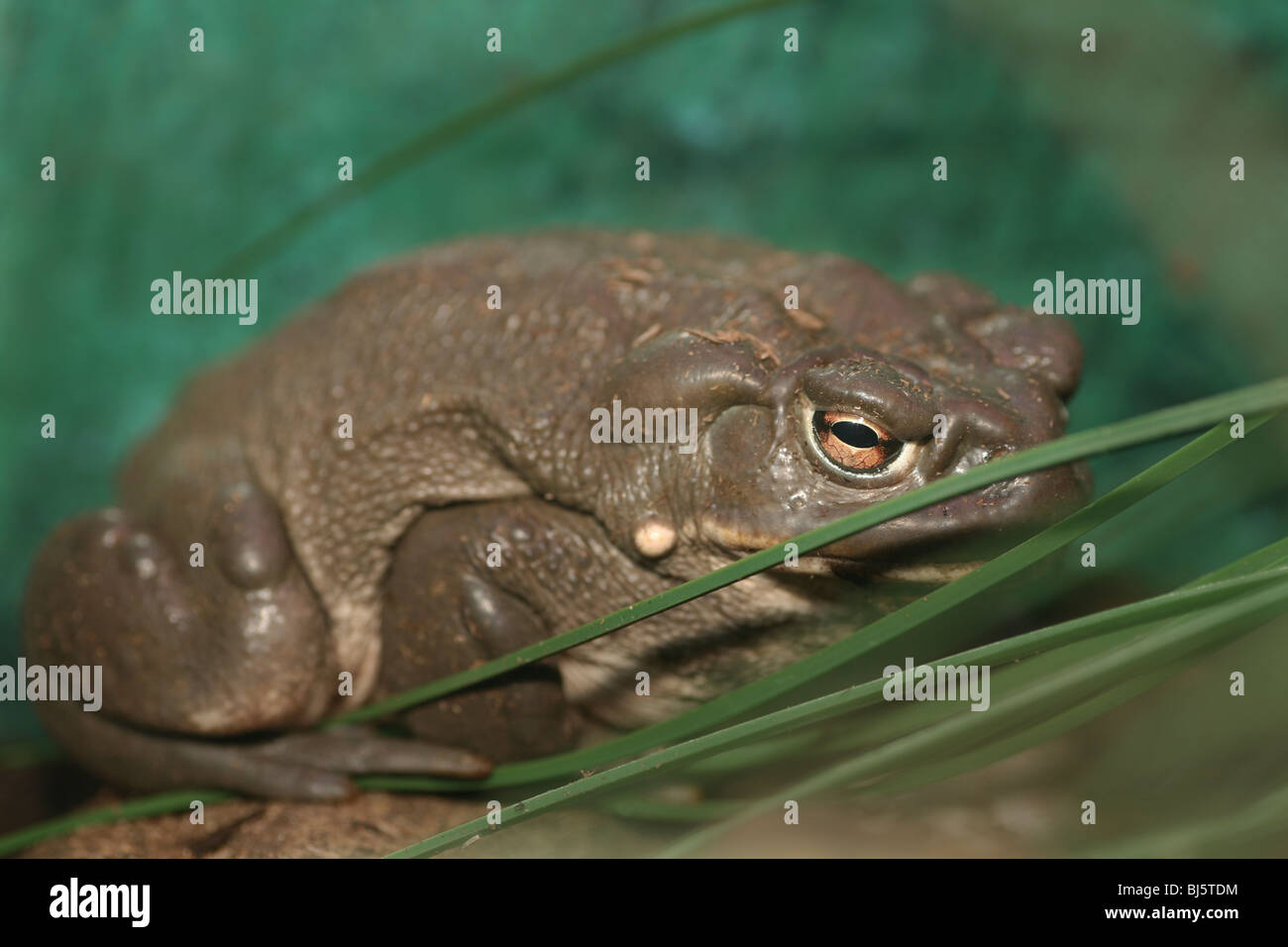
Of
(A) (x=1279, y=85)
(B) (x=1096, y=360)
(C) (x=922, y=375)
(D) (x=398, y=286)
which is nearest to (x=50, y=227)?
(D) (x=398, y=286)

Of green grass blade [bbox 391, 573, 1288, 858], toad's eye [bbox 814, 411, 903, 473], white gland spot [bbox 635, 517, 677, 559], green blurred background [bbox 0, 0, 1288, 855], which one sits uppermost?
green blurred background [bbox 0, 0, 1288, 855]

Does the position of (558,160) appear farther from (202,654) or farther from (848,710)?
(848,710)

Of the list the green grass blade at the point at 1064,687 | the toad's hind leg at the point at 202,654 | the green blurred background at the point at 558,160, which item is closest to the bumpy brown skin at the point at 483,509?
the toad's hind leg at the point at 202,654

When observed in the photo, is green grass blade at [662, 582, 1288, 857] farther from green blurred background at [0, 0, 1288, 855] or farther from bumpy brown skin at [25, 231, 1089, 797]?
green blurred background at [0, 0, 1288, 855]

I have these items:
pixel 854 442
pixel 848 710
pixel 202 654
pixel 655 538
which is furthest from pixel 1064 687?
pixel 202 654

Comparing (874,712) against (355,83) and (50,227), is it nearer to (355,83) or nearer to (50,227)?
(355,83)

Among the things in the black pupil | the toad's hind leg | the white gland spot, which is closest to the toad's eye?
the black pupil
